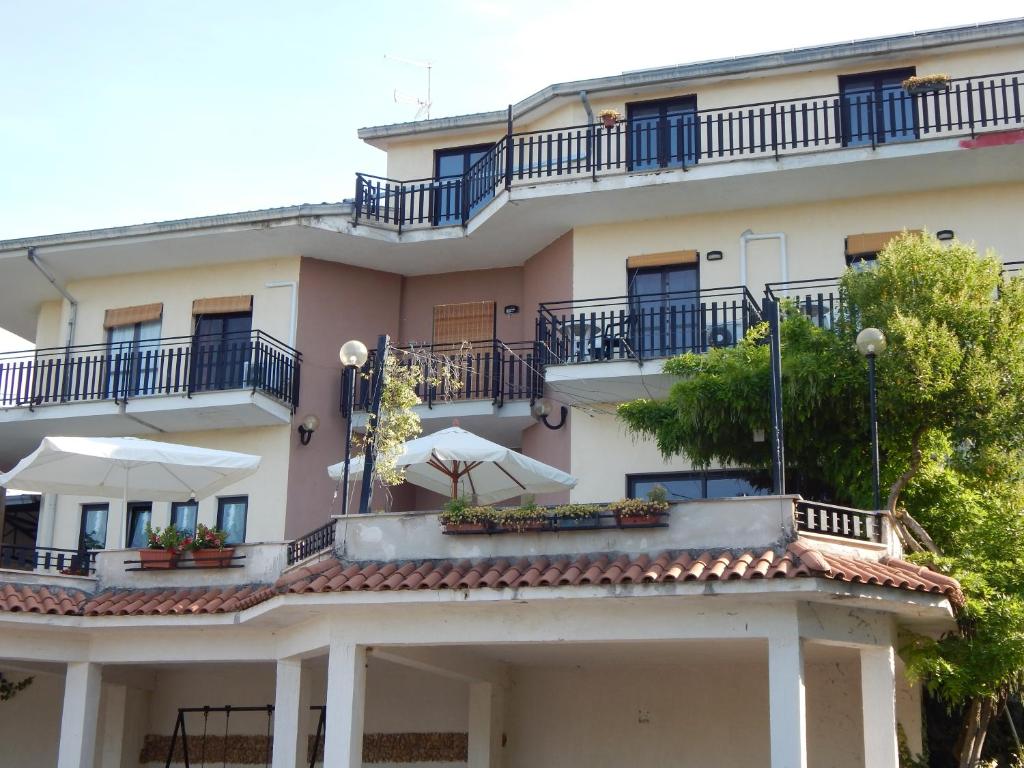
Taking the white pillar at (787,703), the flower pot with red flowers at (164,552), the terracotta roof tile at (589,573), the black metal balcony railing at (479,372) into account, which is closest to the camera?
the white pillar at (787,703)

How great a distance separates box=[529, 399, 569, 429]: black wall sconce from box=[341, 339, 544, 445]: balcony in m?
0.22

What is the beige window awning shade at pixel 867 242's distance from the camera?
2106 cm

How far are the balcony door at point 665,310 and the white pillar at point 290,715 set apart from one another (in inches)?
273

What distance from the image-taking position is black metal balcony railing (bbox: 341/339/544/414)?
22.5 m

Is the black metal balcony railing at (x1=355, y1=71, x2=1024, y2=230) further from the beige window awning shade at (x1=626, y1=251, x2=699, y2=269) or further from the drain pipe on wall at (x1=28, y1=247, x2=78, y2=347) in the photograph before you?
the drain pipe on wall at (x1=28, y1=247, x2=78, y2=347)

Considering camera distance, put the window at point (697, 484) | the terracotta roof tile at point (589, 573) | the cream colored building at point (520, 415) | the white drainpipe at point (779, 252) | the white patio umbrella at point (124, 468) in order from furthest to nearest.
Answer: the white drainpipe at point (779, 252) < the window at point (697, 484) < the white patio umbrella at point (124, 468) < the cream colored building at point (520, 415) < the terracotta roof tile at point (589, 573)

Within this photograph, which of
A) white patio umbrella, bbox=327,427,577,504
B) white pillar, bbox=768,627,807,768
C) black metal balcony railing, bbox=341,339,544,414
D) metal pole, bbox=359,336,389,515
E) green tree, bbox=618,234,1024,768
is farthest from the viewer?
black metal balcony railing, bbox=341,339,544,414

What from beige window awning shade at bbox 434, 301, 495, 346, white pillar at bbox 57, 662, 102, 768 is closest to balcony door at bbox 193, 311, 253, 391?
beige window awning shade at bbox 434, 301, 495, 346

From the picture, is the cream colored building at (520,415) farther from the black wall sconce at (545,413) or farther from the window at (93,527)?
the black wall sconce at (545,413)

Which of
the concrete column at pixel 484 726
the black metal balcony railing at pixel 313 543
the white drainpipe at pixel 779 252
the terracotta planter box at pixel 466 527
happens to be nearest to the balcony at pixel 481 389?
the white drainpipe at pixel 779 252

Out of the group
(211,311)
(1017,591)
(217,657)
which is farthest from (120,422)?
(1017,591)

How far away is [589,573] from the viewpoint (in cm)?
1455

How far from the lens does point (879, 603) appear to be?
1420 centimetres

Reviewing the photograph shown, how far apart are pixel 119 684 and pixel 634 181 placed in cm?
1065
